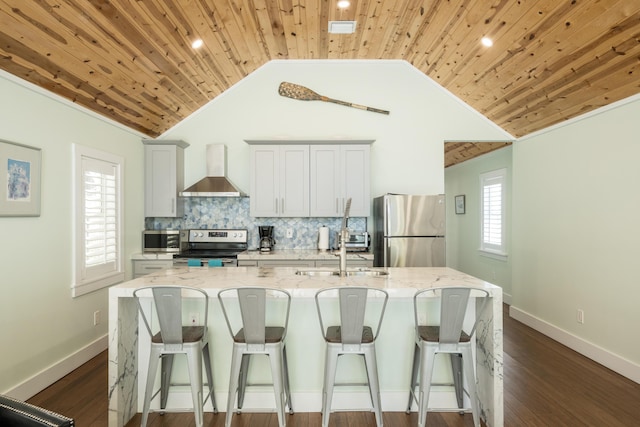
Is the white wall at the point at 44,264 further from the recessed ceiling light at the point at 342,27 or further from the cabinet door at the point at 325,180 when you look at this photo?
the recessed ceiling light at the point at 342,27

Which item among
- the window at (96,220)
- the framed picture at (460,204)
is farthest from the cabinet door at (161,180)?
the framed picture at (460,204)

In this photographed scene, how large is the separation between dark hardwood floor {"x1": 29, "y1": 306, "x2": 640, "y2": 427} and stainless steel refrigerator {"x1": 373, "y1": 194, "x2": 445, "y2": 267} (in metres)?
1.35

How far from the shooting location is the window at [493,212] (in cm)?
556

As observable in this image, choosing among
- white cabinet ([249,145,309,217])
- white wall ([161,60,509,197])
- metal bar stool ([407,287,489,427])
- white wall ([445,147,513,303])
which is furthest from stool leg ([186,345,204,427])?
white wall ([445,147,513,303])

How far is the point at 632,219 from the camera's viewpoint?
3.16m

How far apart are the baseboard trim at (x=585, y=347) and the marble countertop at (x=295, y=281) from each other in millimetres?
1804

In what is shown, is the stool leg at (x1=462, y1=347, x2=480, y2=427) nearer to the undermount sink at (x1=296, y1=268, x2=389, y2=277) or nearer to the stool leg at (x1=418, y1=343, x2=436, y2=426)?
the stool leg at (x1=418, y1=343, x2=436, y2=426)

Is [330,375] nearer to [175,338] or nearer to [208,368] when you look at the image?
[208,368]

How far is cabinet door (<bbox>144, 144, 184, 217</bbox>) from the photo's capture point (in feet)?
15.4

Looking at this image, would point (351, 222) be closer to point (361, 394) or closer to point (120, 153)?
point (361, 394)

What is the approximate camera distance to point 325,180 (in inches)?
182

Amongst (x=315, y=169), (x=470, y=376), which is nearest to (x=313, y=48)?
(x=315, y=169)

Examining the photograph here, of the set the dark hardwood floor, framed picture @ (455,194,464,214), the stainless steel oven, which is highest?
framed picture @ (455,194,464,214)

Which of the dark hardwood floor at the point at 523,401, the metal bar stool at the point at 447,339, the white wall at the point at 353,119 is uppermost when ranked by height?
the white wall at the point at 353,119
